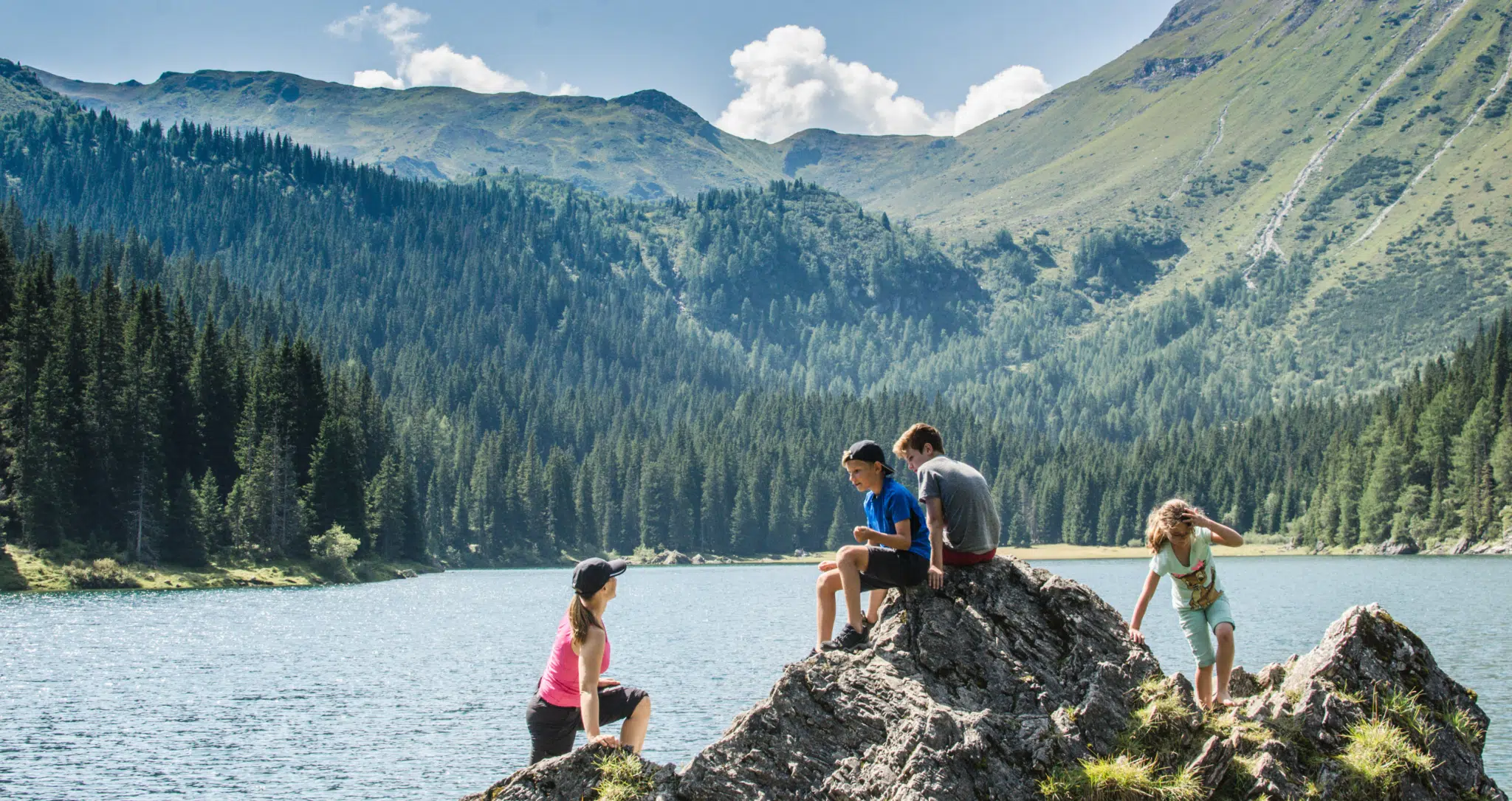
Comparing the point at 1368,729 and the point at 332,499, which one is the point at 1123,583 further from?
the point at 1368,729

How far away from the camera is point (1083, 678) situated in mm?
17188

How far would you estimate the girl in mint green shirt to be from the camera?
18359 millimetres

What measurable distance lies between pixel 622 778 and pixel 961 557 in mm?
5127

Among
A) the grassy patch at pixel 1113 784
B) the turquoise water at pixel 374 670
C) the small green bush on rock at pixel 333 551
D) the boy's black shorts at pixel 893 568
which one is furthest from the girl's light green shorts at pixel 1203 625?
the small green bush on rock at pixel 333 551

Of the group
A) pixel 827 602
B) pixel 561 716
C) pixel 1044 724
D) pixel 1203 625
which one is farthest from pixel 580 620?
pixel 1203 625

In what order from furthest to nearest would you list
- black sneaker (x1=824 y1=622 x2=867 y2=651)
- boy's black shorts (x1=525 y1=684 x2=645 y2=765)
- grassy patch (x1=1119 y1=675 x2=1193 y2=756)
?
black sneaker (x1=824 y1=622 x2=867 y2=651), boy's black shorts (x1=525 y1=684 x2=645 y2=765), grassy patch (x1=1119 y1=675 x2=1193 y2=756)

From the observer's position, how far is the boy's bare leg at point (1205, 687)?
18547 millimetres

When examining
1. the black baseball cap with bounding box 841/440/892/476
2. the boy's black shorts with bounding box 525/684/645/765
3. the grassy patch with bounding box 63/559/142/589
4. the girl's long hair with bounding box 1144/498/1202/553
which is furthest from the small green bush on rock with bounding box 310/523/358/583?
the girl's long hair with bounding box 1144/498/1202/553

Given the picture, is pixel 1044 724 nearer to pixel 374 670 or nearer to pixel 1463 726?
pixel 1463 726

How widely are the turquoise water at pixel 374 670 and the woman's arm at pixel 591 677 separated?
16141 mm

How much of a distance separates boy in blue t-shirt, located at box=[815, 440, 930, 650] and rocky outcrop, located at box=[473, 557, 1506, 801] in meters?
0.39

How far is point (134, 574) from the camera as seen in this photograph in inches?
3745

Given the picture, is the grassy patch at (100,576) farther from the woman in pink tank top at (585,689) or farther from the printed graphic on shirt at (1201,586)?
the printed graphic on shirt at (1201,586)

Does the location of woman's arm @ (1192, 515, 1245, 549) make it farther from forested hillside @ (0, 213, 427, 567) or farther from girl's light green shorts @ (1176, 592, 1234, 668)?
forested hillside @ (0, 213, 427, 567)
